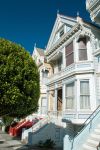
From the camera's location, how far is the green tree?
12.7 m

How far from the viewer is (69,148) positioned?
1433 cm

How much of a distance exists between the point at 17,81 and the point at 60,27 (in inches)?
552

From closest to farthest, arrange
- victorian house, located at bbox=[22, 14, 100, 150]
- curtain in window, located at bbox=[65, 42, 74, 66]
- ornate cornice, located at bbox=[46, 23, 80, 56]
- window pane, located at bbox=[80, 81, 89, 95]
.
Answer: victorian house, located at bbox=[22, 14, 100, 150], window pane, located at bbox=[80, 81, 89, 95], ornate cornice, located at bbox=[46, 23, 80, 56], curtain in window, located at bbox=[65, 42, 74, 66]

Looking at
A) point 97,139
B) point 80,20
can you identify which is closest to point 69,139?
point 97,139

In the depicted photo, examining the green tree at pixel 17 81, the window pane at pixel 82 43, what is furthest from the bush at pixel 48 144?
the window pane at pixel 82 43

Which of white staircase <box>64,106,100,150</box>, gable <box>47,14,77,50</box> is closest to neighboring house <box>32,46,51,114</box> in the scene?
gable <box>47,14,77,50</box>

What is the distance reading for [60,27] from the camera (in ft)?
82.6

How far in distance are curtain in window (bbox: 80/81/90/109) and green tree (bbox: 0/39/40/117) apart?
5210 millimetres

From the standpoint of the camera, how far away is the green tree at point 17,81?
12719 mm

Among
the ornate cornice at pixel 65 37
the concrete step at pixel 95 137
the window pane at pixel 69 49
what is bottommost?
the concrete step at pixel 95 137

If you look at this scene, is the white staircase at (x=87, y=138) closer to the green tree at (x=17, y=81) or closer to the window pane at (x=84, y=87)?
the window pane at (x=84, y=87)

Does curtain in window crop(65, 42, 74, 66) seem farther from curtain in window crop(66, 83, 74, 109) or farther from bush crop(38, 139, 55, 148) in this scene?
bush crop(38, 139, 55, 148)

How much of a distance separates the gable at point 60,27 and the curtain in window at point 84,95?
706 centimetres

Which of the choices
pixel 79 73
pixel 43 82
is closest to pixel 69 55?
pixel 79 73
